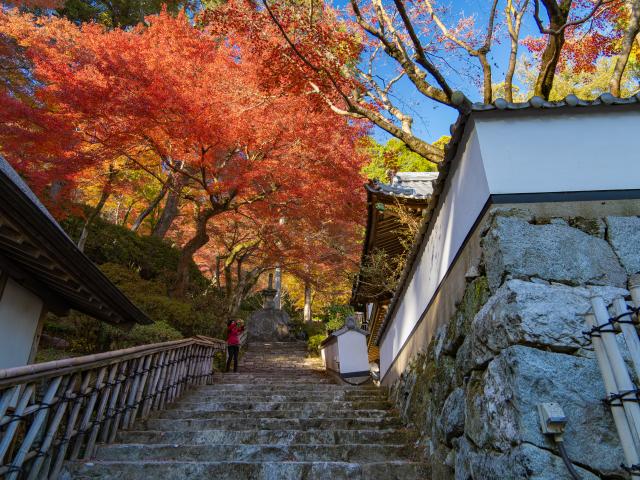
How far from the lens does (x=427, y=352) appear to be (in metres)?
→ 5.23

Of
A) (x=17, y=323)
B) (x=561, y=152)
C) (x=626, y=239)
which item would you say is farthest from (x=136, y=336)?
(x=626, y=239)

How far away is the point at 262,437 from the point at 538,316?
140 inches

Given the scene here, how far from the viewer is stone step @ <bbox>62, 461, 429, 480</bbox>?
3854 millimetres

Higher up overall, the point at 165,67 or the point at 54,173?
the point at 165,67

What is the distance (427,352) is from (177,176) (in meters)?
11.7

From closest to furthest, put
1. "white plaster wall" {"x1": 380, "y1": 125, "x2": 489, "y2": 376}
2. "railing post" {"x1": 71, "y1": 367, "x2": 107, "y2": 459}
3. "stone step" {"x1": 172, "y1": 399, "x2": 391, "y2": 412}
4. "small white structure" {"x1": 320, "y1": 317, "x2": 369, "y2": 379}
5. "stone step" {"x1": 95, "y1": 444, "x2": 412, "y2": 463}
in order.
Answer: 1. "white plaster wall" {"x1": 380, "y1": 125, "x2": 489, "y2": 376}
2. "railing post" {"x1": 71, "y1": 367, "x2": 107, "y2": 459}
3. "stone step" {"x1": 95, "y1": 444, "x2": 412, "y2": 463}
4. "stone step" {"x1": 172, "y1": 399, "x2": 391, "y2": 412}
5. "small white structure" {"x1": 320, "y1": 317, "x2": 369, "y2": 379}

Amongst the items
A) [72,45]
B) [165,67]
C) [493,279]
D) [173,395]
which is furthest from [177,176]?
[493,279]

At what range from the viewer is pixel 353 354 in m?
11.3

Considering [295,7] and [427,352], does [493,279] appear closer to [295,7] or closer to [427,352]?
[427,352]

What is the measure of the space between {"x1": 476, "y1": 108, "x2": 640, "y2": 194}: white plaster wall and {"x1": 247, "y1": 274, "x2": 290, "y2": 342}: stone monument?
20510mm

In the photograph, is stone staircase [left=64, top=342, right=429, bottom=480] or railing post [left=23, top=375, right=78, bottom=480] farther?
stone staircase [left=64, top=342, right=429, bottom=480]

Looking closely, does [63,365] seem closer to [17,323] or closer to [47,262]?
[47,262]

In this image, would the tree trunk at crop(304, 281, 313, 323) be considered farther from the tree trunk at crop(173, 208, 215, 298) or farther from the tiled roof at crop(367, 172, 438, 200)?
the tiled roof at crop(367, 172, 438, 200)

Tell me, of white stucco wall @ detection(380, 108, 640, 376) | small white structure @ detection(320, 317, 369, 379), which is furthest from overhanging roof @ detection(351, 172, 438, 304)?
white stucco wall @ detection(380, 108, 640, 376)
